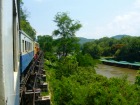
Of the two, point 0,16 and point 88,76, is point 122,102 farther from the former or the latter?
point 88,76

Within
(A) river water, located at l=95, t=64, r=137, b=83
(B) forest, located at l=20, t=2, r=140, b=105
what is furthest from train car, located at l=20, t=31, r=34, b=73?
(A) river water, located at l=95, t=64, r=137, b=83

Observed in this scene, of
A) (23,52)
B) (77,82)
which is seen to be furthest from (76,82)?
(23,52)

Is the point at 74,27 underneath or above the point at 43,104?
above

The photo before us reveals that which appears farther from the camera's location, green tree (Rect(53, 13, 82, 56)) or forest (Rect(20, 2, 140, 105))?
green tree (Rect(53, 13, 82, 56))

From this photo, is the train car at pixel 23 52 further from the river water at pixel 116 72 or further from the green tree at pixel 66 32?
the green tree at pixel 66 32

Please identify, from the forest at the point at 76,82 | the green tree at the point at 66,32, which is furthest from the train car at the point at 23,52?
the green tree at the point at 66,32

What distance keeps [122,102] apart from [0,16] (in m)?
7.34

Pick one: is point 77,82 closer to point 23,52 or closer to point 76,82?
point 76,82

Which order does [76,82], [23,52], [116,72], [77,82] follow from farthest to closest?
[116,72], [77,82], [76,82], [23,52]

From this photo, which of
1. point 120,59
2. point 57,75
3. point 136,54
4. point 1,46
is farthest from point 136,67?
point 1,46

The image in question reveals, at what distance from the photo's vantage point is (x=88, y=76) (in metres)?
22.9

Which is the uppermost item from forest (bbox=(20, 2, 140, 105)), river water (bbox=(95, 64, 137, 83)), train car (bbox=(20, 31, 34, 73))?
train car (bbox=(20, 31, 34, 73))

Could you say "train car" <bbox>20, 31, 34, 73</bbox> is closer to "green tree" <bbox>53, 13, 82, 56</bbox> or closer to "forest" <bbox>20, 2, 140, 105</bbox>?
"forest" <bbox>20, 2, 140, 105</bbox>

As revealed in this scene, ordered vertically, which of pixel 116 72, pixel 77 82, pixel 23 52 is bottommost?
pixel 116 72
